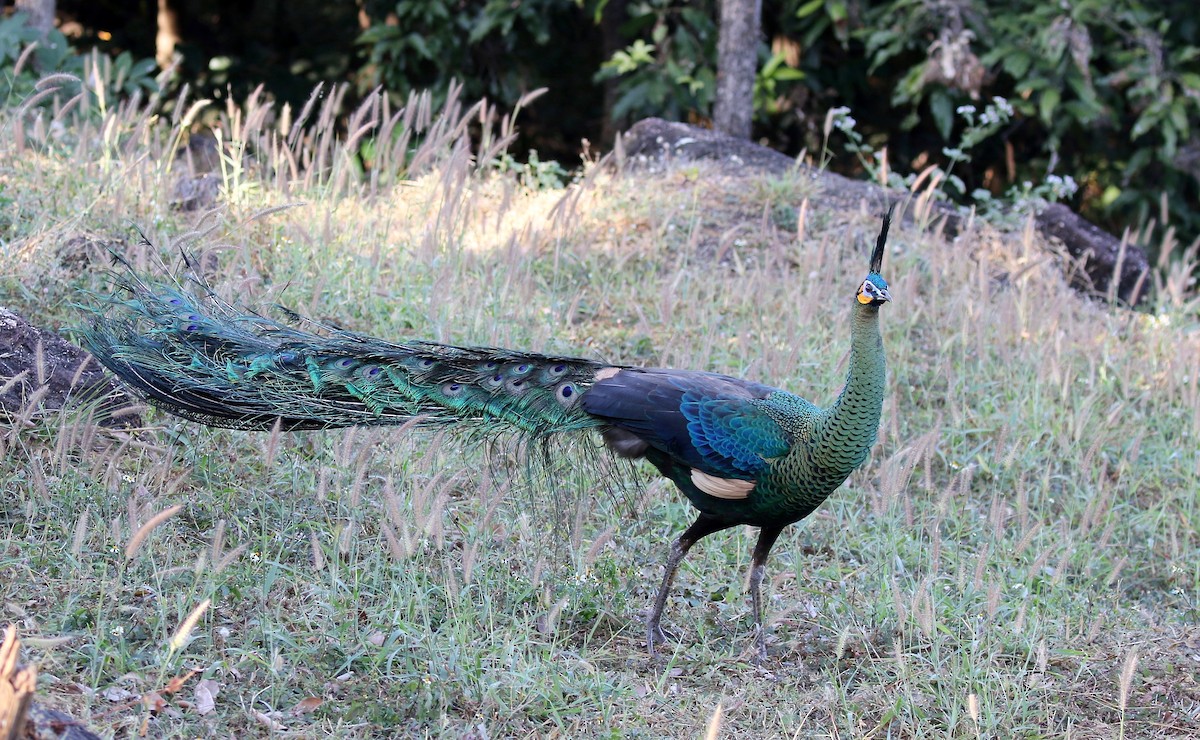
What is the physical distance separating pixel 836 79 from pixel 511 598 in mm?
7434

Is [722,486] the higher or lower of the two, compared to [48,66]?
lower

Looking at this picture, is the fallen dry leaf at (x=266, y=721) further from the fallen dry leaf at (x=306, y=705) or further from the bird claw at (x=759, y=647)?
the bird claw at (x=759, y=647)

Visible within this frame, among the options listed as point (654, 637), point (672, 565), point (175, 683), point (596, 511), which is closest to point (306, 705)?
point (175, 683)

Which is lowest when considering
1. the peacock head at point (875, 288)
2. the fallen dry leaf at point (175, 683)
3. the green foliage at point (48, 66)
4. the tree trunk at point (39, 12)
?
the fallen dry leaf at point (175, 683)

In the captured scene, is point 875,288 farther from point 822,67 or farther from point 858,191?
point 822,67

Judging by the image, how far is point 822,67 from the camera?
10.5 meters

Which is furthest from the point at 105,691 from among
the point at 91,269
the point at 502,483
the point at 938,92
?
the point at 938,92

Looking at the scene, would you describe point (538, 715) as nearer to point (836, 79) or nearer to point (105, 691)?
point (105, 691)

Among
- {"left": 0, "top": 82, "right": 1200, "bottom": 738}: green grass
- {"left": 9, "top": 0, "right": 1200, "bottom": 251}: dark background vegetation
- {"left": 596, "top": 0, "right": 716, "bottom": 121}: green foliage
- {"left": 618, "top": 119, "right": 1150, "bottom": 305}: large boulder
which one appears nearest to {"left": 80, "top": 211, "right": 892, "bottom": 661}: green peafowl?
{"left": 0, "top": 82, "right": 1200, "bottom": 738}: green grass

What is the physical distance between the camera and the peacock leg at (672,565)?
14.0ft

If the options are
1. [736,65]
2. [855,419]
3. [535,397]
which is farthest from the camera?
[736,65]

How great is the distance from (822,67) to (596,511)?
6618mm

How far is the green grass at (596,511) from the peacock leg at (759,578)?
88 millimetres

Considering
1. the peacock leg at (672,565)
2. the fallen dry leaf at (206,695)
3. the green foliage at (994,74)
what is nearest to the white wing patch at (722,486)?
the peacock leg at (672,565)
